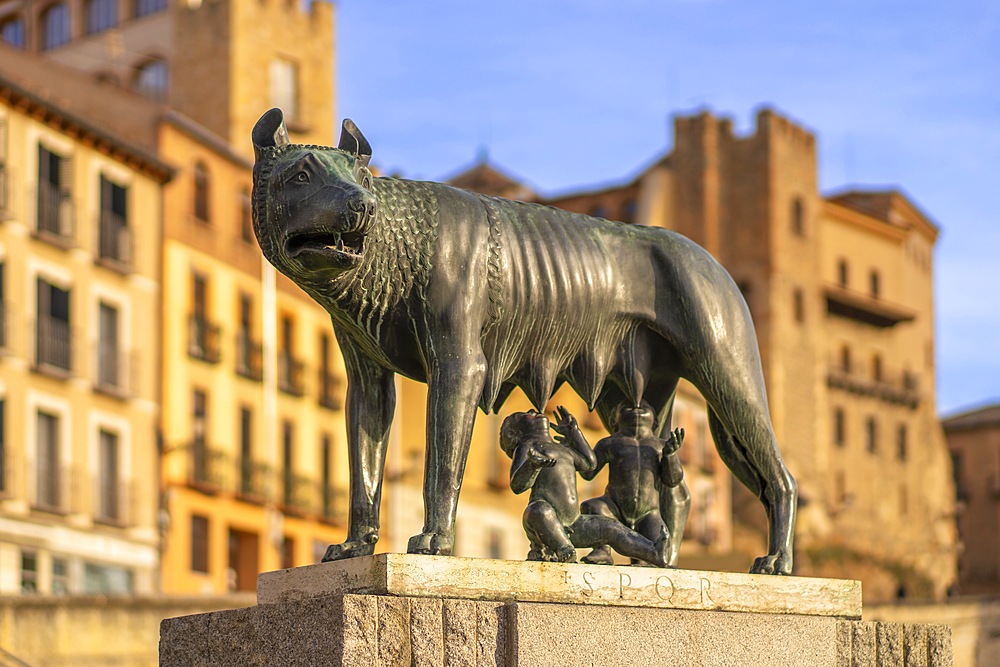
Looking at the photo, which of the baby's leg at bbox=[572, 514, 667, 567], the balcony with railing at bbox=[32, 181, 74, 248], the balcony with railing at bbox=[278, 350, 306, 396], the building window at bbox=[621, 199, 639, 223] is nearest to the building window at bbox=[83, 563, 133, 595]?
the balcony with railing at bbox=[32, 181, 74, 248]

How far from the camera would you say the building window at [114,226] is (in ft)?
148

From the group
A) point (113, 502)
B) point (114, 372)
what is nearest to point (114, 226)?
point (114, 372)

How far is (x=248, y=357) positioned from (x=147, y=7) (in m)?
16.9

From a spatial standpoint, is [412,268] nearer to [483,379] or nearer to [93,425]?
[483,379]

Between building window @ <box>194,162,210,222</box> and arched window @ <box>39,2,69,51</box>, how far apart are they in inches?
718

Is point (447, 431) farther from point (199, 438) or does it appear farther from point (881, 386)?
point (881, 386)

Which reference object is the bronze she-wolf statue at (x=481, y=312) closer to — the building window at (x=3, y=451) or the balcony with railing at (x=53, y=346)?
the building window at (x=3, y=451)

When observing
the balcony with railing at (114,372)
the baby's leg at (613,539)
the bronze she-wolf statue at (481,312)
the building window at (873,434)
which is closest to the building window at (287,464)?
the balcony with railing at (114,372)

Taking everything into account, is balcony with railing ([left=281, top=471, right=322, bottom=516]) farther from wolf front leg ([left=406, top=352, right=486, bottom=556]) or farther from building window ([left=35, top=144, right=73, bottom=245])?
wolf front leg ([left=406, top=352, right=486, bottom=556])

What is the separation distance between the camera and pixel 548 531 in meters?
9.47

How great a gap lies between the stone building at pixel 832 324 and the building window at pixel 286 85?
86.1 ft

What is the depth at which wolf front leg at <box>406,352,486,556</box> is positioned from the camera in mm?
9219

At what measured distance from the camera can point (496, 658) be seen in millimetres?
8789

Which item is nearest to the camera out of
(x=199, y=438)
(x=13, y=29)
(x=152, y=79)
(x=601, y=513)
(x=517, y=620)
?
(x=517, y=620)
